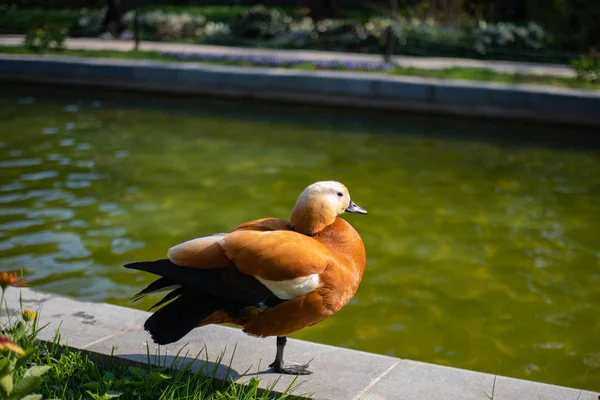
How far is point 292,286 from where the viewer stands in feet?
10.2

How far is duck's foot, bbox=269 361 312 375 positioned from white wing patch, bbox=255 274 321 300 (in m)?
0.39

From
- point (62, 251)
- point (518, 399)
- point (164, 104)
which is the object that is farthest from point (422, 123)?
point (518, 399)

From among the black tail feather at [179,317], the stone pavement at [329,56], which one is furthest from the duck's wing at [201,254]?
the stone pavement at [329,56]

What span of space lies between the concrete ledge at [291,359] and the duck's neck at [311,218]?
58cm

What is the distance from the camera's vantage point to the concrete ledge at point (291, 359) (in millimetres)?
3264

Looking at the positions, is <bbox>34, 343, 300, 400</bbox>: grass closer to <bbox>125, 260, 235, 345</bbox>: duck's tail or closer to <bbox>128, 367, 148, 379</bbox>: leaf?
<bbox>128, 367, 148, 379</bbox>: leaf

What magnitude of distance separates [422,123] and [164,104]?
12.9 ft

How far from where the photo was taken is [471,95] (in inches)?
442

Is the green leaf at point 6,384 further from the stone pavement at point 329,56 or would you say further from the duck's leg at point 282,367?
the stone pavement at point 329,56

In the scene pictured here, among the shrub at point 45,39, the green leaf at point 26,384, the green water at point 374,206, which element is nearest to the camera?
the green leaf at point 26,384

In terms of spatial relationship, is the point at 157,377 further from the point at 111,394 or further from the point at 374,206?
the point at 374,206

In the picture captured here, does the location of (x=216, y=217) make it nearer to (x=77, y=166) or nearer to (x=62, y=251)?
(x=62, y=251)

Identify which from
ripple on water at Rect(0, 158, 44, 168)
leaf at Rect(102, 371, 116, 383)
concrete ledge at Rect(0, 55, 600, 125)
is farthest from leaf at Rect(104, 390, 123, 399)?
concrete ledge at Rect(0, 55, 600, 125)

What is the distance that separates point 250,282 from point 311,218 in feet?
1.33
